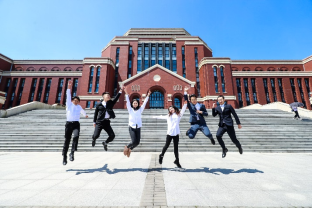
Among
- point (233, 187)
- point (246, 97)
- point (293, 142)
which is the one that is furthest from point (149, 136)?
point (246, 97)

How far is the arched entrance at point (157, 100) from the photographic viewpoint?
2744 centimetres

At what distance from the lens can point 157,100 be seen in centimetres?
2758

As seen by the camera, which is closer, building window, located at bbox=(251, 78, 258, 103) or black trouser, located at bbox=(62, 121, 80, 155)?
black trouser, located at bbox=(62, 121, 80, 155)

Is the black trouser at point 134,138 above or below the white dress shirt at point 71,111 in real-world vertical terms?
below

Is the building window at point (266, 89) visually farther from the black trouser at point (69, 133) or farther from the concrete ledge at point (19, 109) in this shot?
the concrete ledge at point (19, 109)

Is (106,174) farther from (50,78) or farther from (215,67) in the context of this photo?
(50,78)

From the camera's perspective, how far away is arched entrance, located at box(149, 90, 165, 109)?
2744 cm

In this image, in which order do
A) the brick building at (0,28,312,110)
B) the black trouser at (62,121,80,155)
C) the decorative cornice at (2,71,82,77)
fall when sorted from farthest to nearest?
the decorative cornice at (2,71,82,77) → the brick building at (0,28,312,110) → the black trouser at (62,121,80,155)

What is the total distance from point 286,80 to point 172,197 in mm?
47374

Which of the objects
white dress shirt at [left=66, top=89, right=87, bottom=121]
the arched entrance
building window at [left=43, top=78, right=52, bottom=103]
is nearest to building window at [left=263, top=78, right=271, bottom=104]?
the arched entrance

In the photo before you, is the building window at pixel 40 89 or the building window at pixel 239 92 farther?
the building window at pixel 40 89

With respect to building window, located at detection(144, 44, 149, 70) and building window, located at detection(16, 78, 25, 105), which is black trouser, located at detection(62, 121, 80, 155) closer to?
building window, located at detection(144, 44, 149, 70)

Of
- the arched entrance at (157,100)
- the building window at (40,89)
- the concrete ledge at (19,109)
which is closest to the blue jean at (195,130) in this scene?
the concrete ledge at (19,109)

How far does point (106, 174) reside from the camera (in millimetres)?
3451
